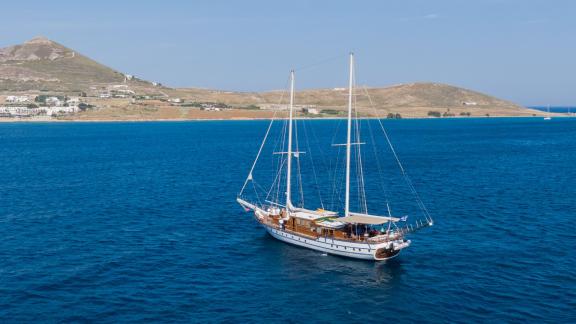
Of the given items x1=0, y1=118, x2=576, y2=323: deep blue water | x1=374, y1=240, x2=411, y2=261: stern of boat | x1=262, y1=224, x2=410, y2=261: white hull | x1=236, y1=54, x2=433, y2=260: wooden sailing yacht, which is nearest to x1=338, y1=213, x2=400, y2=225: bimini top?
x1=236, y1=54, x2=433, y2=260: wooden sailing yacht

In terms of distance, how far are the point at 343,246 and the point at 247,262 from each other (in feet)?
36.7

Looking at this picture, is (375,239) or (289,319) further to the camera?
(375,239)

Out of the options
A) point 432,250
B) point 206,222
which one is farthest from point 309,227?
point 206,222

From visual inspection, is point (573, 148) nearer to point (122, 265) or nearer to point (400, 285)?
point (400, 285)

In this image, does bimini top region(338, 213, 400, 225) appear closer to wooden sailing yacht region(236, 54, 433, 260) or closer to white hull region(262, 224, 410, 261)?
wooden sailing yacht region(236, 54, 433, 260)

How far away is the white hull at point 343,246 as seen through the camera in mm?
60844

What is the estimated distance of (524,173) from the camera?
126 m

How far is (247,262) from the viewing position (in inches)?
2452

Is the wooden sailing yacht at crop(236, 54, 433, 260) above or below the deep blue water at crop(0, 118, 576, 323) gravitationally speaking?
above

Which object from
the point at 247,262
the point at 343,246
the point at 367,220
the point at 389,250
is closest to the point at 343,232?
the point at 343,246

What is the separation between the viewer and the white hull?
60844mm

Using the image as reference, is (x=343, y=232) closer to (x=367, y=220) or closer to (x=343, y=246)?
(x=343, y=246)

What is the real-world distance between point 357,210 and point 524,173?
56647mm

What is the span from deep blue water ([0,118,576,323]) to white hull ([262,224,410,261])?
100cm
